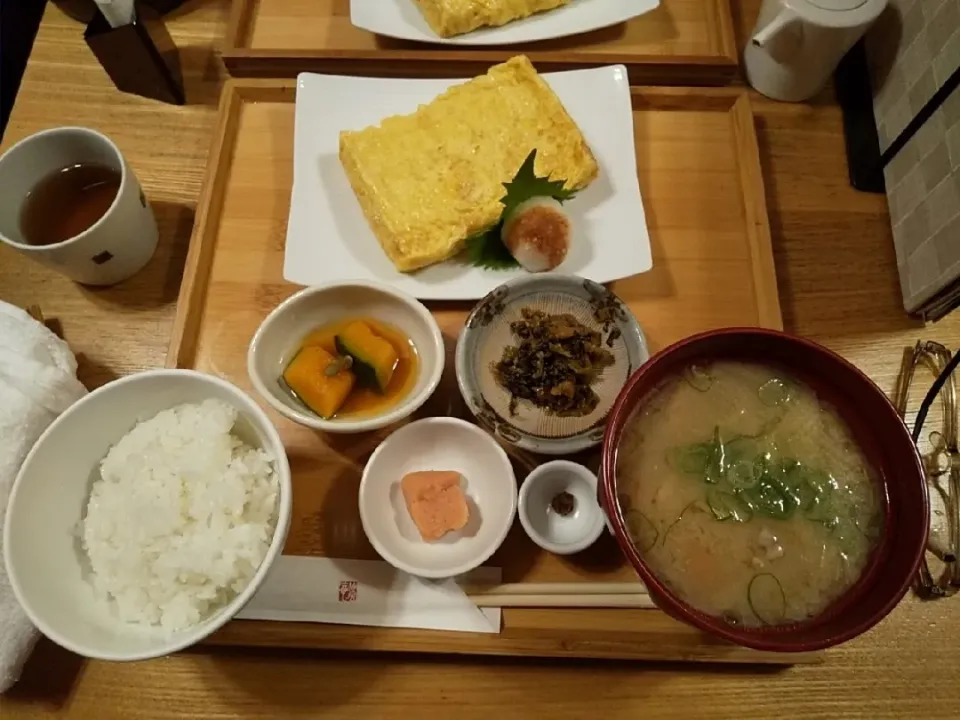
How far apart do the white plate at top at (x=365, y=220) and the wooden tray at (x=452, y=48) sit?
80 mm

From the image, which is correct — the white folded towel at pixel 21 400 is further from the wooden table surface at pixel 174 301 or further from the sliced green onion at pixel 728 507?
the sliced green onion at pixel 728 507

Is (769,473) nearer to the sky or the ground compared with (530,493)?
nearer to the sky

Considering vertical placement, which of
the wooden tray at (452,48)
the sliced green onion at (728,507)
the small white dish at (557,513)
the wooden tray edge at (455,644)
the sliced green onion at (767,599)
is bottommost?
the wooden tray edge at (455,644)

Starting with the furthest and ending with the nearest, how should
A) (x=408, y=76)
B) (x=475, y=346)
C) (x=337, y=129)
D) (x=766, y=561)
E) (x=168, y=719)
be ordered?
(x=408, y=76), (x=337, y=129), (x=475, y=346), (x=168, y=719), (x=766, y=561)

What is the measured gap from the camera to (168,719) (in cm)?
132

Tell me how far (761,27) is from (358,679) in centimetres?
173

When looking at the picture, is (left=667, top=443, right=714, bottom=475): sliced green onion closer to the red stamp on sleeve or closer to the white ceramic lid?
the red stamp on sleeve

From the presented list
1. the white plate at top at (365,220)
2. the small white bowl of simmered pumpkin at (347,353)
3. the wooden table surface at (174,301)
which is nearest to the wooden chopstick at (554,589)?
the wooden table surface at (174,301)

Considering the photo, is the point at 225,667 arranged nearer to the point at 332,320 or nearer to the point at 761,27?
the point at 332,320

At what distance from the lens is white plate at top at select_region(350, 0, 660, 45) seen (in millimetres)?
A: 1820

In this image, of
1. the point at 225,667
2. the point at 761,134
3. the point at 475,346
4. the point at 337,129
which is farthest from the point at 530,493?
the point at 761,134

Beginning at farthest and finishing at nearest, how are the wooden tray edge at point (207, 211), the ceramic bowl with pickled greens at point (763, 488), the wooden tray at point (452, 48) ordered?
the wooden tray at point (452, 48), the wooden tray edge at point (207, 211), the ceramic bowl with pickled greens at point (763, 488)

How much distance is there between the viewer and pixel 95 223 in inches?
59.7

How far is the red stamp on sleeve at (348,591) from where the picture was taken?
1316 mm
